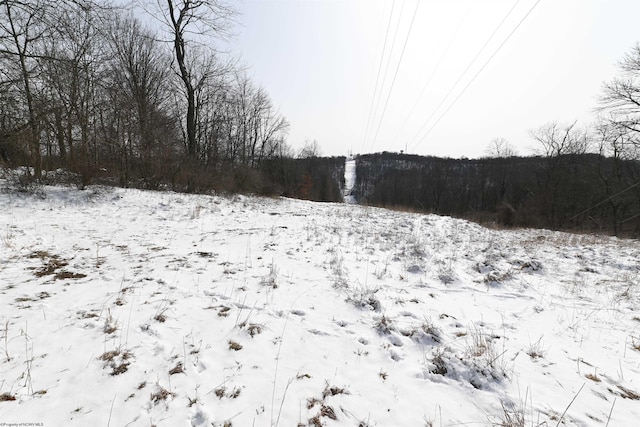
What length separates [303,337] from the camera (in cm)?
306

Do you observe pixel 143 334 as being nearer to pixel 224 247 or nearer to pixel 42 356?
pixel 42 356

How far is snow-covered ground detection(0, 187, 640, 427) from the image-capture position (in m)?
2.08

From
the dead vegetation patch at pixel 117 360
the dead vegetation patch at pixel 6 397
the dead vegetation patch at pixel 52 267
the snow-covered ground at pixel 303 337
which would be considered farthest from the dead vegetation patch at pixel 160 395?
the dead vegetation patch at pixel 52 267

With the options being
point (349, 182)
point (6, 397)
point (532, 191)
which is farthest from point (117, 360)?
point (349, 182)

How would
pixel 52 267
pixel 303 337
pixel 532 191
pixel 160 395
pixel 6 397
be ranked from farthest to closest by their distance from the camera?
pixel 532 191
pixel 52 267
pixel 303 337
pixel 160 395
pixel 6 397

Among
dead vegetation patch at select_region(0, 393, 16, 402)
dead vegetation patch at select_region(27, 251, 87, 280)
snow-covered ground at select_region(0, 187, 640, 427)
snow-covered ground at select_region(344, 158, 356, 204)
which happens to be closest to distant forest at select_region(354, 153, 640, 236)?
snow-covered ground at select_region(0, 187, 640, 427)

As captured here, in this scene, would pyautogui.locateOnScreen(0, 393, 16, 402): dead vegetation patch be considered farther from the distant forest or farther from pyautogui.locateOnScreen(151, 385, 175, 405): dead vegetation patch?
the distant forest

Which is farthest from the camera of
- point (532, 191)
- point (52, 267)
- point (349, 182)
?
point (349, 182)

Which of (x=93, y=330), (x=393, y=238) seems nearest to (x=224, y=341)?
(x=93, y=330)

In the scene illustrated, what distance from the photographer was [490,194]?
6606 cm

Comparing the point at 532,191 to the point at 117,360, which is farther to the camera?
the point at 532,191

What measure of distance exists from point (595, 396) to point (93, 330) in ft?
16.4

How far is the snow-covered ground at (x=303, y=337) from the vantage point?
2082 mm

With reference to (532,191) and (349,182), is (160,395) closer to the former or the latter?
(532,191)
